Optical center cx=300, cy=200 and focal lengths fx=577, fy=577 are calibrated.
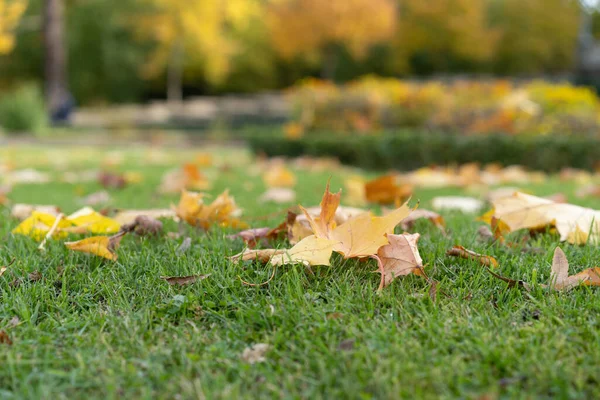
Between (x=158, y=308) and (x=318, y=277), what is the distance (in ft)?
1.23

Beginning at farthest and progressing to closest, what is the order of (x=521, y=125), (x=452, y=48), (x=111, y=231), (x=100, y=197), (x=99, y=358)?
(x=452, y=48) < (x=521, y=125) < (x=100, y=197) < (x=111, y=231) < (x=99, y=358)

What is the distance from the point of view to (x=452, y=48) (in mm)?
26062

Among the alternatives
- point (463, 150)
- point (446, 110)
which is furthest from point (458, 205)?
point (446, 110)

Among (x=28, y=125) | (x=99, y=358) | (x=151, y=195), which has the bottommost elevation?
(x=28, y=125)

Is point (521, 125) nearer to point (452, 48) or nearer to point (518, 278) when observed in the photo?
point (518, 278)

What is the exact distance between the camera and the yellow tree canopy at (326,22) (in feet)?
62.6

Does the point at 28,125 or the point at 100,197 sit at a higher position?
the point at 100,197

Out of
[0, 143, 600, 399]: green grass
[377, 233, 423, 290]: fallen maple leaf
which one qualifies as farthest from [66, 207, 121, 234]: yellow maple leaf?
[377, 233, 423, 290]: fallen maple leaf

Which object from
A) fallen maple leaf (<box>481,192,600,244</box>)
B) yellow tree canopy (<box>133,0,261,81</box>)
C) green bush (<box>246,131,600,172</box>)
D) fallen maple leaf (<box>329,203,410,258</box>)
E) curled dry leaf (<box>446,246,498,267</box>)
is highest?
yellow tree canopy (<box>133,0,261,81</box>)

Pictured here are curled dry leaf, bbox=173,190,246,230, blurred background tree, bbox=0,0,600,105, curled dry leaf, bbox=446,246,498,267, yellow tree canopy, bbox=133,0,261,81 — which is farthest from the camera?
blurred background tree, bbox=0,0,600,105

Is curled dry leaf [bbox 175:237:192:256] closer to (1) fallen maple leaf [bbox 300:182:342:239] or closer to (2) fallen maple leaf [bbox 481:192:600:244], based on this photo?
(1) fallen maple leaf [bbox 300:182:342:239]

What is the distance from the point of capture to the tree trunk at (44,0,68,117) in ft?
54.6

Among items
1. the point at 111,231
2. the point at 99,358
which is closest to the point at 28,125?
the point at 111,231

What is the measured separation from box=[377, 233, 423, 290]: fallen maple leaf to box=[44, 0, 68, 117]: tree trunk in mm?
17658
